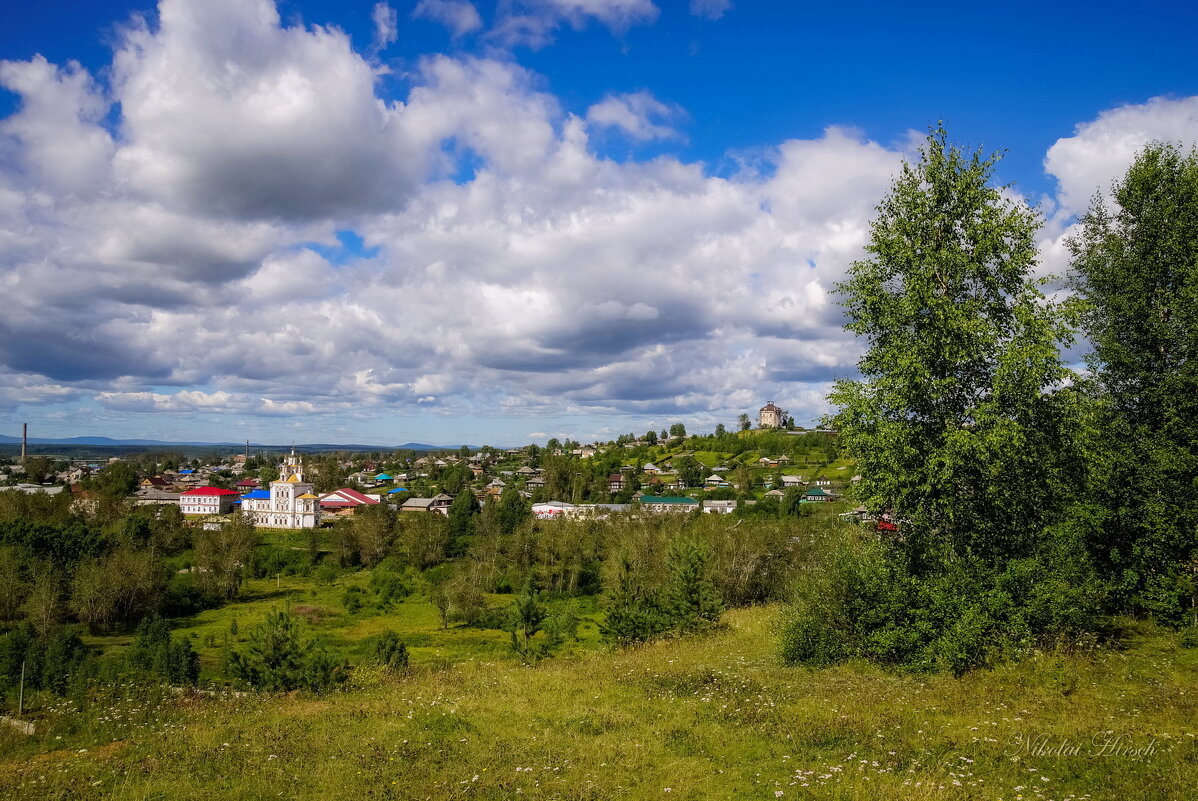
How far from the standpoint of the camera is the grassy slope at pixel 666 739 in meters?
10.2

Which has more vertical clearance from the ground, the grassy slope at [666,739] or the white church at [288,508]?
the grassy slope at [666,739]

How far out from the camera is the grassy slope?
1016cm

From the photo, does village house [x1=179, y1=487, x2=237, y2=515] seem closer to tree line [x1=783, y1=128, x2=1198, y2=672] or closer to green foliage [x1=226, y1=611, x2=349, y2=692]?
green foliage [x1=226, y1=611, x2=349, y2=692]

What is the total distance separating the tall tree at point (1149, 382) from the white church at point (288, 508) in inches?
4955

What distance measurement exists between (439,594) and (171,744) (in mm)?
54419

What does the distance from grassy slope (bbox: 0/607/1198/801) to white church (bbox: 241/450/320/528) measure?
116 meters

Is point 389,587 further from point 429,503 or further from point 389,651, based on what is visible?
point 429,503

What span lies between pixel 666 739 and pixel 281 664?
15.8 meters

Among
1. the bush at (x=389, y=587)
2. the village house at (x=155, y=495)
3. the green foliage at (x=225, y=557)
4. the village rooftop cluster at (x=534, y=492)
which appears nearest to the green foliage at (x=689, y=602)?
the bush at (x=389, y=587)

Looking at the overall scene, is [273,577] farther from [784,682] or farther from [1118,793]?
[1118,793]

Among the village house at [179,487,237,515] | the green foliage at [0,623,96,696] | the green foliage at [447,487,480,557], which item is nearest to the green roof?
the green foliage at [447,487,480,557]

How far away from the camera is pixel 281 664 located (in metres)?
22.4

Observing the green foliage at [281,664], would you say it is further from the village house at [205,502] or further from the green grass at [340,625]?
the village house at [205,502]

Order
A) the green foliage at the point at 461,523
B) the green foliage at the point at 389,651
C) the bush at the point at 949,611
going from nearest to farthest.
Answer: the bush at the point at 949,611 → the green foliage at the point at 389,651 → the green foliage at the point at 461,523
